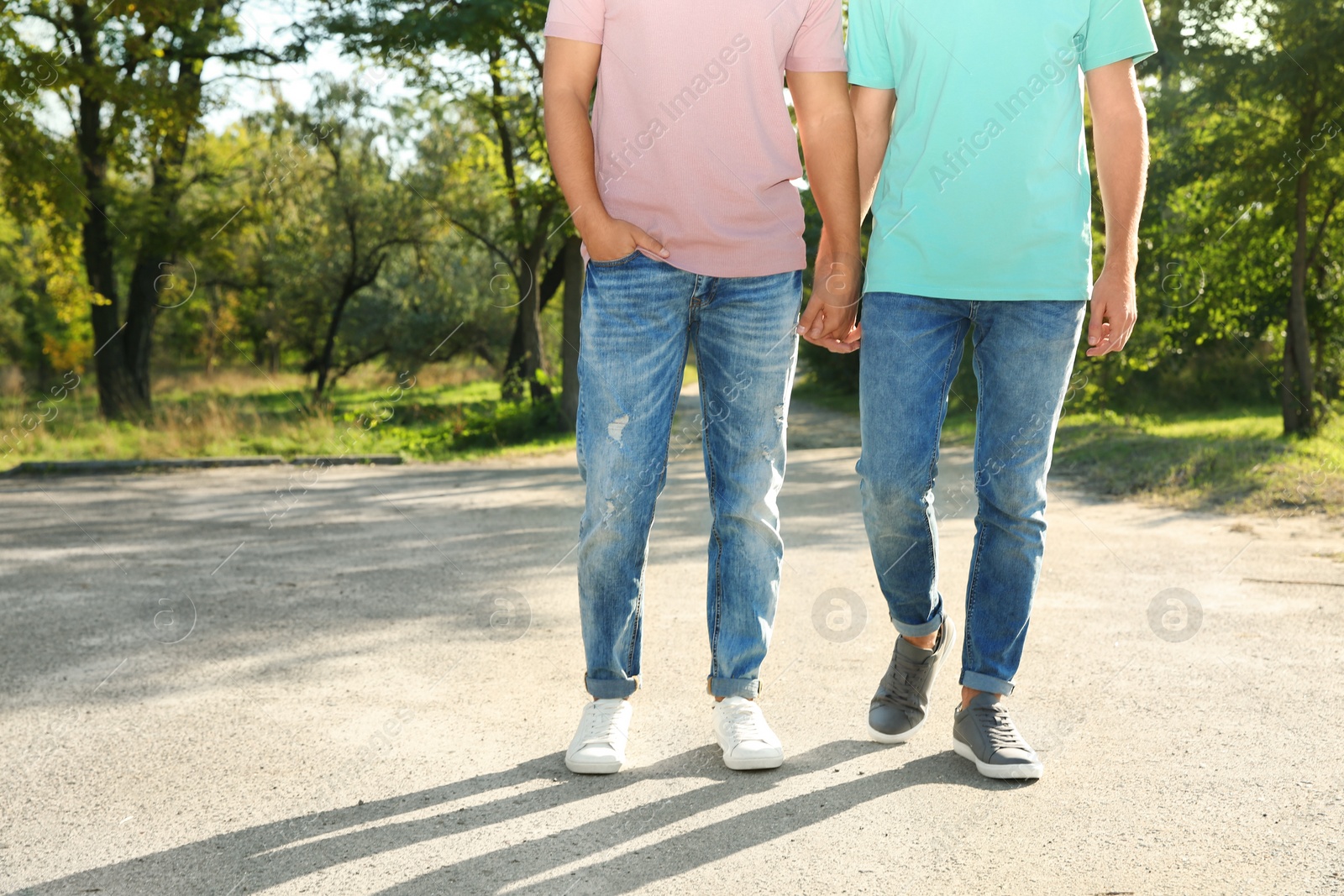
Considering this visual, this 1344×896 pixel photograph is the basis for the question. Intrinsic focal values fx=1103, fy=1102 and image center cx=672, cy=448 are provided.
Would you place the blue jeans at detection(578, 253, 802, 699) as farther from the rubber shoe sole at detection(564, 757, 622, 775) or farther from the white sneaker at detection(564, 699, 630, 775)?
the rubber shoe sole at detection(564, 757, 622, 775)

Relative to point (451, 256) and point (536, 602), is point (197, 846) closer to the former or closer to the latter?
point (536, 602)

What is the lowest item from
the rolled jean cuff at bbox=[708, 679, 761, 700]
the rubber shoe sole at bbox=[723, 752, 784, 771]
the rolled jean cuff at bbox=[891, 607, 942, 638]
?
the rubber shoe sole at bbox=[723, 752, 784, 771]

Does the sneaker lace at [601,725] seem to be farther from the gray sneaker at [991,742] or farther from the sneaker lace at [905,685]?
the gray sneaker at [991,742]

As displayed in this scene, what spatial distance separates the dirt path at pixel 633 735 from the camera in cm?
215

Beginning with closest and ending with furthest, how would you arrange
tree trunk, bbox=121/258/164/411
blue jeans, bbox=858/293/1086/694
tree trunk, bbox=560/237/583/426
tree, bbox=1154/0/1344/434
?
blue jeans, bbox=858/293/1086/694 → tree, bbox=1154/0/1344/434 → tree trunk, bbox=560/237/583/426 → tree trunk, bbox=121/258/164/411

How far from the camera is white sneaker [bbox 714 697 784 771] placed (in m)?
2.62

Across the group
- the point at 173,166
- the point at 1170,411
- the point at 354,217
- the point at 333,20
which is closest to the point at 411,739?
the point at 333,20

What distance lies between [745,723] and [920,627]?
0.55m

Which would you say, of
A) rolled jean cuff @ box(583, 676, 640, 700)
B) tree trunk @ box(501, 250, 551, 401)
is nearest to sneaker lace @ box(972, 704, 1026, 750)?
rolled jean cuff @ box(583, 676, 640, 700)

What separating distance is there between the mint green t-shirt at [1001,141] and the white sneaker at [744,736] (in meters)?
1.10

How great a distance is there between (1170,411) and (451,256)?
65.3 ft

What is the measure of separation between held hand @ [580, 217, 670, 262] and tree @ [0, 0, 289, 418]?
1027cm

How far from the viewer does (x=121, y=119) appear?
13.7 metres

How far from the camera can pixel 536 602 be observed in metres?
4.62
